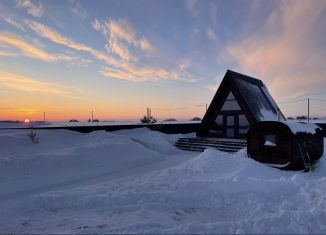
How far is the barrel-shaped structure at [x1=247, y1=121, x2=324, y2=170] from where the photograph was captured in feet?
40.0

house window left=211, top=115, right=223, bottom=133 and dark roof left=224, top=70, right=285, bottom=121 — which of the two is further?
house window left=211, top=115, right=223, bottom=133

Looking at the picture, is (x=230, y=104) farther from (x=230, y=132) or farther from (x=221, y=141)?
(x=221, y=141)

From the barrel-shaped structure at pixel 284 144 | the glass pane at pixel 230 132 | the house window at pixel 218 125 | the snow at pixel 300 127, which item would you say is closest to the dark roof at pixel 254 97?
the glass pane at pixel 230 132

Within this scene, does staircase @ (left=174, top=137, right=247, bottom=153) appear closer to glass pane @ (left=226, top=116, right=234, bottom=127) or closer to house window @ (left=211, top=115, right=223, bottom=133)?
house window @ (left=211, top=115, right=223, bottom=133)

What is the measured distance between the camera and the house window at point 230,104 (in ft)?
70.1

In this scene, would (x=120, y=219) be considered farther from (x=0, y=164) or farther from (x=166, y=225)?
(x=0, y=164)

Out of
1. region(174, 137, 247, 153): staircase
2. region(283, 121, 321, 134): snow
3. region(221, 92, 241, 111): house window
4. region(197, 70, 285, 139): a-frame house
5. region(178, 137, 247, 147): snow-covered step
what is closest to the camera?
region(283, 121, 321, 134): snow

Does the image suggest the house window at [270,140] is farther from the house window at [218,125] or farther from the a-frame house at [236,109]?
the house window at [218,125]

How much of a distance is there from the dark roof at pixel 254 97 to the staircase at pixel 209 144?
7.09 feet

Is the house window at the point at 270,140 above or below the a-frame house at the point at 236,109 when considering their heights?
below

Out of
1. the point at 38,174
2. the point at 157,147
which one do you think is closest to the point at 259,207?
the point at 38,174

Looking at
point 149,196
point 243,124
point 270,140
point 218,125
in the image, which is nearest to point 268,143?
point 270,140

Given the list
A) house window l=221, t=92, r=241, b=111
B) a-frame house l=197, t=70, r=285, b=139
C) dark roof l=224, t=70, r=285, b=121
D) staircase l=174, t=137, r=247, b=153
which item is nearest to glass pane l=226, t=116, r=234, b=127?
a-frame house l=197, t=70, r=285, b=139

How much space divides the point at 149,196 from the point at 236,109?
48.3 ft
